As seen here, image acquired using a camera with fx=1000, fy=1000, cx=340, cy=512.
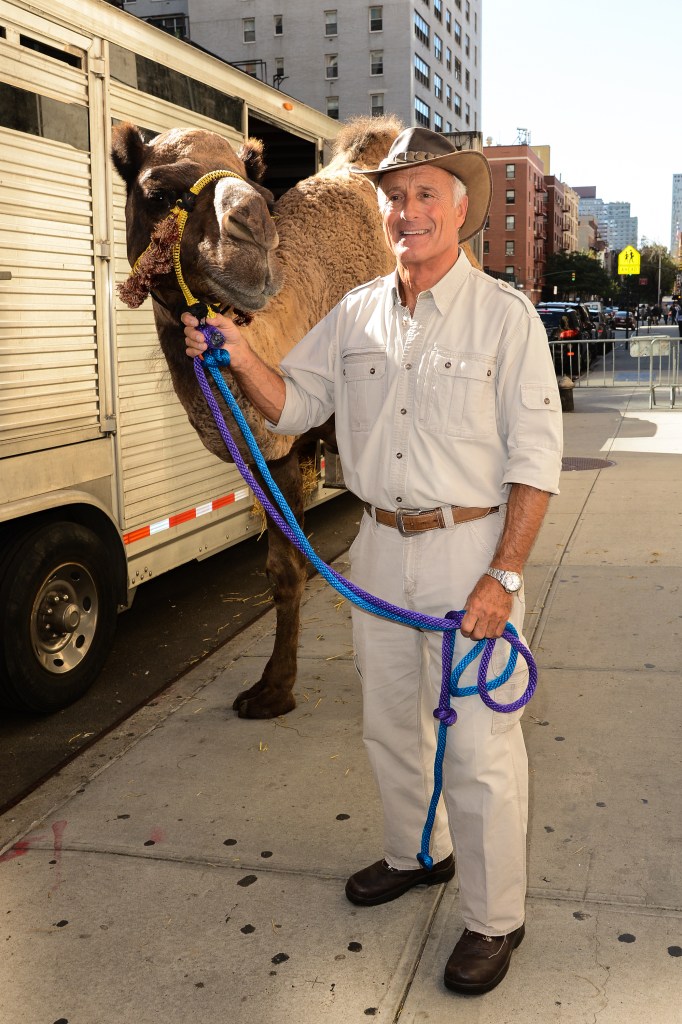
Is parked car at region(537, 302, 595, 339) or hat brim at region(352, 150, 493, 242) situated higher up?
parked car at region(537, 302, 595, 339)

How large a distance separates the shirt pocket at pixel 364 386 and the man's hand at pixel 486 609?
57 cm

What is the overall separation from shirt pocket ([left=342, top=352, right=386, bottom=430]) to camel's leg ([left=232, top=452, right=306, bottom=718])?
164cm

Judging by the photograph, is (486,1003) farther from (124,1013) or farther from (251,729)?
(251,729)

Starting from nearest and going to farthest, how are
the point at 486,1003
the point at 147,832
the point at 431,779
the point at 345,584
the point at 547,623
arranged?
the point at 486,1003, the point at 345,584, the point at 431,779, the point at 147,832, the point at 547,623

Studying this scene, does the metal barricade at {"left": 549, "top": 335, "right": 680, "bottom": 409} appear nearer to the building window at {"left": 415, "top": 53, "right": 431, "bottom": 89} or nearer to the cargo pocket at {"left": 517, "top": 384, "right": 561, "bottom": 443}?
the cargo pocket at {"left": 517, "top": 384, "right": 561, "bottom": 443}

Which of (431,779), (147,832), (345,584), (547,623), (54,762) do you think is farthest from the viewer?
(547,623)

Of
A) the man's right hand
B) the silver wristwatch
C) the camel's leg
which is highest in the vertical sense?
the man's right hand

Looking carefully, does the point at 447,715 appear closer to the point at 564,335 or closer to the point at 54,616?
the point at 54,616

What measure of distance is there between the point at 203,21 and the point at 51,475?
72.7 metres

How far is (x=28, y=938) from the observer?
2.96 m

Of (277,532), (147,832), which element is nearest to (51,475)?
(277,532)

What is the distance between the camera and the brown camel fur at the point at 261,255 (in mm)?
3059

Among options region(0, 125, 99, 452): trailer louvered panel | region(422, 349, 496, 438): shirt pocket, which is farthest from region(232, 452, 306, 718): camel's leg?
region(422, 349, 496, 438): shirt pocket

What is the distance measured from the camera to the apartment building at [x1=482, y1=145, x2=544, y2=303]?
3757 inches
